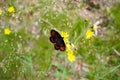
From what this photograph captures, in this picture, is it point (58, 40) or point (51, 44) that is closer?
point (58, 40)

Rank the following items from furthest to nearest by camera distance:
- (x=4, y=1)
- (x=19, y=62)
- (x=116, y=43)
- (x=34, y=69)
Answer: (x=116, y=43) → (x=4, y=1) → (x=34, y=69) → (x=19, y=62)

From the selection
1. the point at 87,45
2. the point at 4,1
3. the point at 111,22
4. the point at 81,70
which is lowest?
the point at 81,70

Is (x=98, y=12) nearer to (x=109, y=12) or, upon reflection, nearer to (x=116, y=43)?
(x=109, y=12)

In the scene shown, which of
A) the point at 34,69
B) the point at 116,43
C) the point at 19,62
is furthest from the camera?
the point at 116,43

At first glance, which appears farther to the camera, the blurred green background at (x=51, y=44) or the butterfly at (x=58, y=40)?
the blurred green background at (x=51, y=44)

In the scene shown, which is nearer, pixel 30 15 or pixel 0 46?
pixel 0 46

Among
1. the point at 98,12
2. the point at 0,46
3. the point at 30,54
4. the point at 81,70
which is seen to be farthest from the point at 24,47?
the point at 98,12

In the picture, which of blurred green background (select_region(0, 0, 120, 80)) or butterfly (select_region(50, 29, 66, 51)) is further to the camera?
blurred green background (select_region(0, 0, 120, 80))

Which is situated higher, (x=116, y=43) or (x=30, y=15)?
(x=30, y=15)
